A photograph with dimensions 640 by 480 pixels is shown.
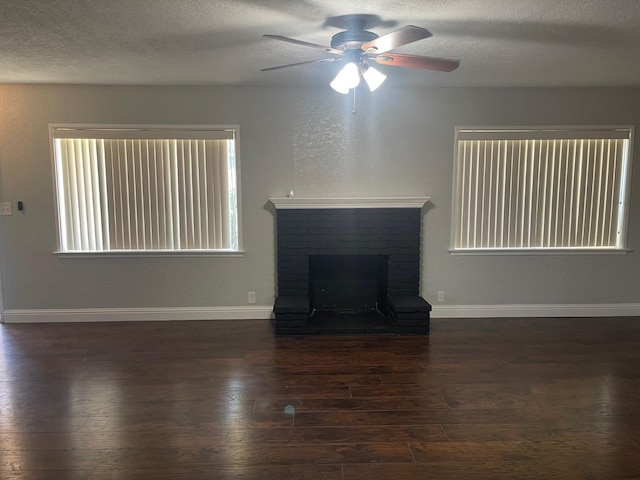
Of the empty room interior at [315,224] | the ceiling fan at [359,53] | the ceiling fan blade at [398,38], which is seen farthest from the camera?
the empty room interior at [315,224]

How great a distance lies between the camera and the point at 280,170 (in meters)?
4.25

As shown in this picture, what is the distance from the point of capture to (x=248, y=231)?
14.2 ft

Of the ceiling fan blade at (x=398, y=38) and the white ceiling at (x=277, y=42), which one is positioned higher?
the white ceiling at (x=277, y=42)

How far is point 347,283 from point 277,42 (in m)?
2.50

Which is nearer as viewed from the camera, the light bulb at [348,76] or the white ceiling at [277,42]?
the white ceiling at [277,42]

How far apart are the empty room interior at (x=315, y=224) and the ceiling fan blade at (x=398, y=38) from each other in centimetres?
78

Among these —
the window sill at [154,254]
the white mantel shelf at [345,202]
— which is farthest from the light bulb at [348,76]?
the window sill at [154,254]

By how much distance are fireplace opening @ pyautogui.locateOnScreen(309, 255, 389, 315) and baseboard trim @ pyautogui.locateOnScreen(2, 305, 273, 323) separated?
55cm

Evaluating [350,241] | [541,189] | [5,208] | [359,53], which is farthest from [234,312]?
[541,189]

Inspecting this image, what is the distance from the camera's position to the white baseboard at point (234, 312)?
4355 mm

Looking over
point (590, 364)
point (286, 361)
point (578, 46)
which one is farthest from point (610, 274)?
point (286, 361)

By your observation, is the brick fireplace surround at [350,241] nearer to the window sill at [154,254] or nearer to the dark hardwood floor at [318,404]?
the dark hardwood floor at [318,404]

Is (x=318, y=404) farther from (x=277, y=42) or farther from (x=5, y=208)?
(x=5, y=208)

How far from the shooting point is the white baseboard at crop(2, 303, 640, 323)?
14.3 ft
